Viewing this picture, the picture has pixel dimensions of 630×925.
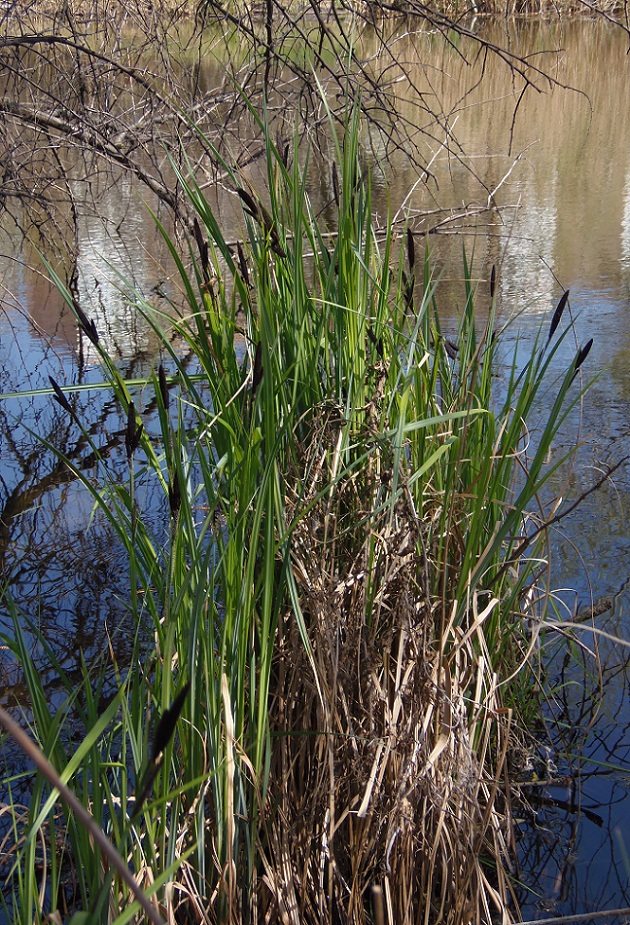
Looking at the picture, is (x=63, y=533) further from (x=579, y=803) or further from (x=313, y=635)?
(x=579, y=803)

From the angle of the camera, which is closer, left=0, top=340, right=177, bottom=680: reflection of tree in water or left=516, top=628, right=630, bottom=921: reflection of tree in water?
left=516, top=628, right=630, bottom=921: reflection of tree in water

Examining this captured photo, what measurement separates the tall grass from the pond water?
0.73 feet

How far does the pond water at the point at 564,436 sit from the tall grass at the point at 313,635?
0.22 metres

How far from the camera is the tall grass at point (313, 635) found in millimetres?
1327

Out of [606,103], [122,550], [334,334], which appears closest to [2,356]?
[122,550]

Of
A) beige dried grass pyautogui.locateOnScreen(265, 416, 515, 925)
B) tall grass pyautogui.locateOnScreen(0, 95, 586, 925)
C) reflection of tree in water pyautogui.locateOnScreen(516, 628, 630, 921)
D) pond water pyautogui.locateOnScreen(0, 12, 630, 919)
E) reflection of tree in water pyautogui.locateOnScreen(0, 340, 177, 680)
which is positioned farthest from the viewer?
reflection of tree in water pyautogui.locateOnScreen(0, 340, 177, 680)

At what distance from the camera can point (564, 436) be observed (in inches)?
130

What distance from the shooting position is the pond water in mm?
1866

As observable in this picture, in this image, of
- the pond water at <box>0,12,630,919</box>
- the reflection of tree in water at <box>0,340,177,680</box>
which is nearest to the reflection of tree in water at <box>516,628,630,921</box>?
the pond water at <box>0,12,630,919</box>

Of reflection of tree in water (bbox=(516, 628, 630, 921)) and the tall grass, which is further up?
the tall grass

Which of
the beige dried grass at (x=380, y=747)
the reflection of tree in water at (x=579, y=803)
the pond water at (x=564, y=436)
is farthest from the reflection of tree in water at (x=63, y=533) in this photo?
the reflection of tree in water at (x=579, y=803)

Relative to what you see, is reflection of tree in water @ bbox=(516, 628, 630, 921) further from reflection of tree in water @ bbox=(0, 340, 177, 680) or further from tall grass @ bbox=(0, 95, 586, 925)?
reflection of tree in water @ bbox=(0, 340, 177, 680)

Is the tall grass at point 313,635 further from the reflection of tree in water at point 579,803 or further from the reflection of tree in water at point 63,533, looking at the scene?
the reflection of tree in water at point 63,533

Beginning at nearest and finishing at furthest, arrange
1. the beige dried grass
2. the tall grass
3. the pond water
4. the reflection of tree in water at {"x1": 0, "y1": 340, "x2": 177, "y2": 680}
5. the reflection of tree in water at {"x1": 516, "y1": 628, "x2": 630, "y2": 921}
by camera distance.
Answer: the tall grass
the beige dried grass
the reflection of tree in water at {"x1": 516, "y1": 628, "x2": 630, "y2": 921}
the pond water
the reflection of tree in water at {"x1": 0, "y1": 340, "x2": 177, "y2": 680}
